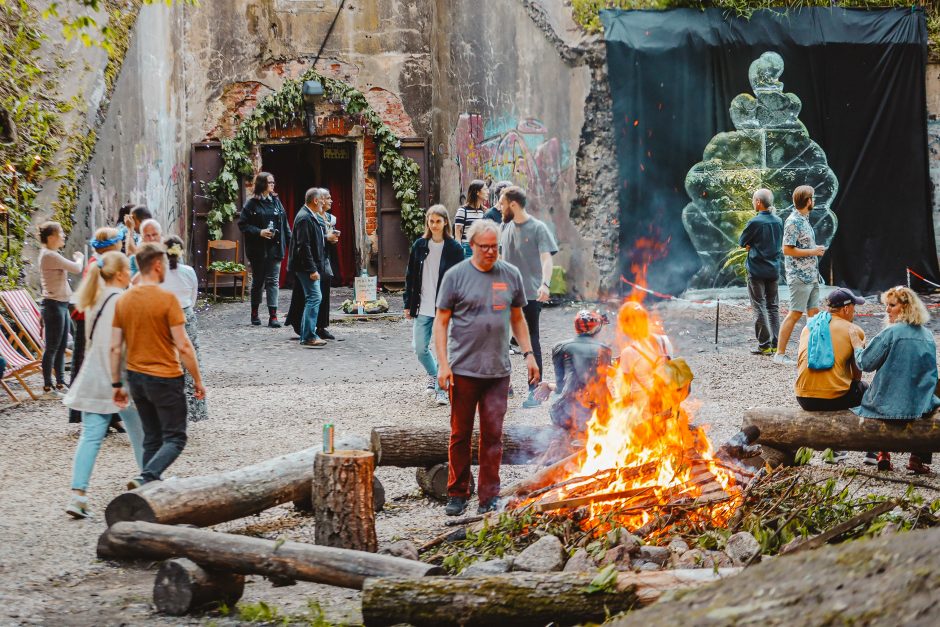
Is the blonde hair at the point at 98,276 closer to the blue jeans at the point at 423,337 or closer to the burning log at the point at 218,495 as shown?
the burning log at the point at 218,495

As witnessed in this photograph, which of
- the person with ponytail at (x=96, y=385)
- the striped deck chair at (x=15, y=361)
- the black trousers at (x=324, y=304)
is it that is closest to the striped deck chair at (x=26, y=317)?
the striped deck chair at (x=15, y=361)

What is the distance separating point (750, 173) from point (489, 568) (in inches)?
529

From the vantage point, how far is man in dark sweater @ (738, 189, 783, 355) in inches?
494

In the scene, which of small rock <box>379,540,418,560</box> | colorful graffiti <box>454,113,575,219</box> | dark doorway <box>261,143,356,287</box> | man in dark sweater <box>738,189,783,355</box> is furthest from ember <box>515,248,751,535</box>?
dark doorway <box>261,143,356,287</box>

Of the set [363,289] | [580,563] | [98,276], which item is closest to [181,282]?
[98,276]

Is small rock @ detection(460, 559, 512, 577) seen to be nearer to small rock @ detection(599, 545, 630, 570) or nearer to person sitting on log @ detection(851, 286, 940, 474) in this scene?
small rock @ detection(599, 545, 630, 570)

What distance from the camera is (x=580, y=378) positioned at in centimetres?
792

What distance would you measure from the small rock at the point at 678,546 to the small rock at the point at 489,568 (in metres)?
0.90

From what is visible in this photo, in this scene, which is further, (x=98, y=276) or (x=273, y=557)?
(x=98, y=276)

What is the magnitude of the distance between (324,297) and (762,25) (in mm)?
8261

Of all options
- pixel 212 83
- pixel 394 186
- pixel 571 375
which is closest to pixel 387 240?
pixel 394 186

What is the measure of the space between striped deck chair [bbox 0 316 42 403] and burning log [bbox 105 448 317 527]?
16.6ft

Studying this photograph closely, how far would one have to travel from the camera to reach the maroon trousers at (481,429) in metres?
6.86

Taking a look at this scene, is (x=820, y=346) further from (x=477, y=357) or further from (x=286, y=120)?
(x=286, y=120)
